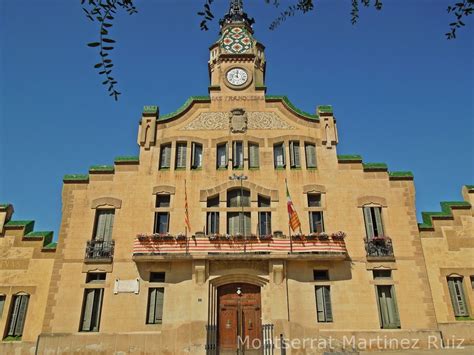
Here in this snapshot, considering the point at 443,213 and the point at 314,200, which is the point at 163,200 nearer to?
the point at 314,200

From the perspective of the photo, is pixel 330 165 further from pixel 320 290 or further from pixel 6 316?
pixel 6 316

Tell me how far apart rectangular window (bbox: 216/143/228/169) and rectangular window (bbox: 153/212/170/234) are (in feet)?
14.3

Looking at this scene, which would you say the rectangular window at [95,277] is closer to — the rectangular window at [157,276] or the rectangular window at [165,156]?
the rectangular window at [157,276]

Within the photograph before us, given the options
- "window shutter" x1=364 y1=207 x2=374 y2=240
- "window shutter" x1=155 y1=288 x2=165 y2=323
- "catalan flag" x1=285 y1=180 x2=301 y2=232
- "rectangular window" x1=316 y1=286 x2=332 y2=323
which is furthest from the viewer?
"window shutter" x1=364 y1=207 x2=374 y2=240

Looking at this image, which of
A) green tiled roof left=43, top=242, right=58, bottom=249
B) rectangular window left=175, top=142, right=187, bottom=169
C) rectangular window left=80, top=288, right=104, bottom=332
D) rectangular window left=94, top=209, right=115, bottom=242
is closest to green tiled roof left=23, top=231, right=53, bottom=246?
green tiled roof left=43, top=242, right=58, bottom=249

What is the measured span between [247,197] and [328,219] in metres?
4.84

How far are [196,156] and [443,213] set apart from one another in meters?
15.0

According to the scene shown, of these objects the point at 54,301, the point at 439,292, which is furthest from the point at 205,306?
the point at 439,292

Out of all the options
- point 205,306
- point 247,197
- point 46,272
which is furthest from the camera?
point 247,197

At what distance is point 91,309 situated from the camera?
2064cm

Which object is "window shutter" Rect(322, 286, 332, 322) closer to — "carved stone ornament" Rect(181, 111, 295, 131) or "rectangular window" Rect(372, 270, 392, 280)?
"rectangular window" Rect(372, 270, 392, 280)

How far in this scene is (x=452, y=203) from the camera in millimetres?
23000

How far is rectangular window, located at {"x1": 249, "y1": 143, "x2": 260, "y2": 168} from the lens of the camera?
2431cm

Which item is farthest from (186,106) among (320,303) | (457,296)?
(457,296)
